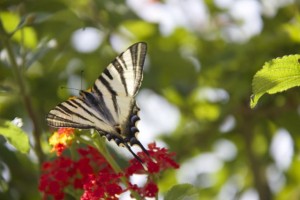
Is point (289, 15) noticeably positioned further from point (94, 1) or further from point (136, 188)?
point (136, 188)

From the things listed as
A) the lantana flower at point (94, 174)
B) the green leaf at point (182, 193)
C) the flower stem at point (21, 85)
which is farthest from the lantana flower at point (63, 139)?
the flower stem at point (21, 85)

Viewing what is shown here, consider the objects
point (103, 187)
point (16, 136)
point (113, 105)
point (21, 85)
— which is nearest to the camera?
point (103, 187)

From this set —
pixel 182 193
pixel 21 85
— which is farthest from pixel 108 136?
pixel 21 85

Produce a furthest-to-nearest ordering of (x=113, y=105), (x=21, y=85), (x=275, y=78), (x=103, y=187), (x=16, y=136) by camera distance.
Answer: (x=21, y=85) → (x=113, y=105) → (x=16, y=136) → (x=103, y=187) → (x=275, y=78)

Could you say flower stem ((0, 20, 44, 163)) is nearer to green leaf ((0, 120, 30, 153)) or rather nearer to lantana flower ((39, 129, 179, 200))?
lantana flower ((39, 129, 179, 200))

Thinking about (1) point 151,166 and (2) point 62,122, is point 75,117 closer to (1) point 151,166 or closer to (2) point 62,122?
(2) point 62,122

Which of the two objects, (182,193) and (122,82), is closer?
(182,193)
